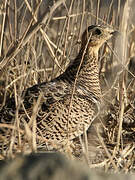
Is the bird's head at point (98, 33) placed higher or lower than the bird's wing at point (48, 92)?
higher

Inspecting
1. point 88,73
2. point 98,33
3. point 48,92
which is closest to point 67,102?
point 48,92

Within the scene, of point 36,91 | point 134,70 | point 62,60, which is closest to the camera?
point 36,91

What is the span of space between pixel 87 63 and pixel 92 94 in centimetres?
30

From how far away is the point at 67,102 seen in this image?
325cm

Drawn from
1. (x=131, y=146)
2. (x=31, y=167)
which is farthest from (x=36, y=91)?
(x=31, y=167)

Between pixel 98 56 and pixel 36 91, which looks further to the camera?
pixel 98 56

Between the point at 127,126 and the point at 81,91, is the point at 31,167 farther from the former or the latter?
the point at 127,126

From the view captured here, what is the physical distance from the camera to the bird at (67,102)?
3.17m

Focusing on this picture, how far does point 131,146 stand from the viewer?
3.39 m

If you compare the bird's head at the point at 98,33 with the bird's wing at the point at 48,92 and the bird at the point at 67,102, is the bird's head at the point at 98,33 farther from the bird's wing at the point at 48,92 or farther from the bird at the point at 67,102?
the bird's wing at the point at 48,92

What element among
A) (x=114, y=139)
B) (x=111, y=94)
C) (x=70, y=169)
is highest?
(x=70, y=169)

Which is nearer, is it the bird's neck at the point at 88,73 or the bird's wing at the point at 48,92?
the bird's wing at the point at 48,92

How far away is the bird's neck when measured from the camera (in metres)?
3.53

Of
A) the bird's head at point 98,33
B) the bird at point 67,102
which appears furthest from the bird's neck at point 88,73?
the bird's head at point 98,33
